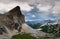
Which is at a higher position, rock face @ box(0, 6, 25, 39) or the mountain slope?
rock face @ box(0, 6, 25, 39)

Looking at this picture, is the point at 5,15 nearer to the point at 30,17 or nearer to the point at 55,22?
the point at 30,17

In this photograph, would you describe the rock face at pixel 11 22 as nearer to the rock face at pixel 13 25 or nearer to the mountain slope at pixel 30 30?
the rock face at pixel 13 25

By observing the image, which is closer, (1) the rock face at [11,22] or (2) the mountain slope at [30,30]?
(1) the rock face at [11,22]

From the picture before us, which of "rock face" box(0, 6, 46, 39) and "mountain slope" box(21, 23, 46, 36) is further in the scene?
"mountain slope" box(21, 23, 46, 36)

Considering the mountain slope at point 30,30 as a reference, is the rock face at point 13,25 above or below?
above

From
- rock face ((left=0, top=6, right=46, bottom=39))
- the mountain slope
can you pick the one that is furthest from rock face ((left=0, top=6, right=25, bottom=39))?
the mountain slope

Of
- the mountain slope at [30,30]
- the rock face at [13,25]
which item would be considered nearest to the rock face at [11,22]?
the rock face at [13,25]

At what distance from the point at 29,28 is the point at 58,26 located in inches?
63.7

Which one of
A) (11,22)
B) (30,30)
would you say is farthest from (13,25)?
(30,30)

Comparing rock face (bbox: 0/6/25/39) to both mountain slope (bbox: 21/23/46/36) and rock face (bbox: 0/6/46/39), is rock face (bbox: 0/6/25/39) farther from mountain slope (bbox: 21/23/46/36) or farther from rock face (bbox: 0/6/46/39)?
mountain slope (bbox: 21/23/46/36)

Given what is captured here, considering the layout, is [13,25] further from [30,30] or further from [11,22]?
[30,30]

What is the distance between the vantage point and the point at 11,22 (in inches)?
373

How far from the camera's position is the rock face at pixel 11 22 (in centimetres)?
914

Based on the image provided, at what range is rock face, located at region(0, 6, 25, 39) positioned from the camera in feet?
30.0
